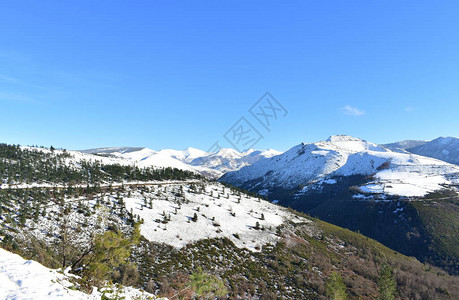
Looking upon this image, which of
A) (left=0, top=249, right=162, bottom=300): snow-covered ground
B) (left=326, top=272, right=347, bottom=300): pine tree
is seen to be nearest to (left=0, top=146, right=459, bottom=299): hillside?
(left=326, top=272, right=347, bottom=300): pine tree

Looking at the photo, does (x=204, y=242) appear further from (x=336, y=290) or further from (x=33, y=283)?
(x=33, y=283)

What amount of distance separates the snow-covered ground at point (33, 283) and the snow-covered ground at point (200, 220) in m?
42.7

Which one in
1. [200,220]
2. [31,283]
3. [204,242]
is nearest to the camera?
[31,283]

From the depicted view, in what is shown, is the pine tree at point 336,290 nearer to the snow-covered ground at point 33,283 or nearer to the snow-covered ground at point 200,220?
the snow-covered ground at point 200,220

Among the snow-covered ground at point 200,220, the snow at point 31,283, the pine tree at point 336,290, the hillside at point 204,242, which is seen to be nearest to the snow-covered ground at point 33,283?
the snow at point 31,283

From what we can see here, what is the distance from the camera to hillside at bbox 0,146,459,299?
40.9 metres

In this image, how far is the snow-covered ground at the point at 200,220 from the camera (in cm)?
5647

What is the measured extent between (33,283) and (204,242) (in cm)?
4862

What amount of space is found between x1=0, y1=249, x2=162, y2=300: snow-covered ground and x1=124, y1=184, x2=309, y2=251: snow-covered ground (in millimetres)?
42746

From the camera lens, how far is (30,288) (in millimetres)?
9469

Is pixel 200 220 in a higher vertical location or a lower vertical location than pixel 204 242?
higher

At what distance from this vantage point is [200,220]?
220ft

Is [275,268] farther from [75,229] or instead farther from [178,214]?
[75,229]

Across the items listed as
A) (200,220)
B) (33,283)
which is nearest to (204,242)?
(200,220)
